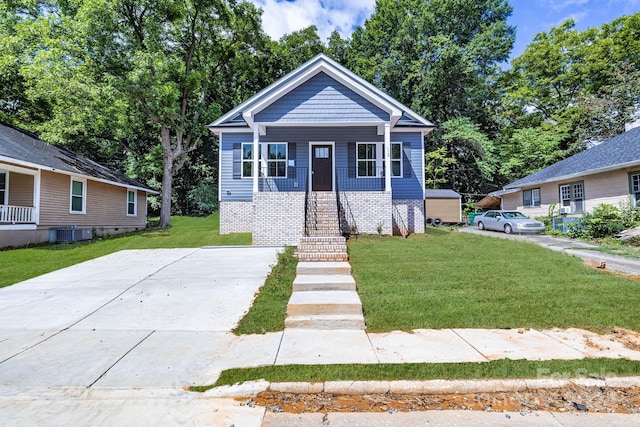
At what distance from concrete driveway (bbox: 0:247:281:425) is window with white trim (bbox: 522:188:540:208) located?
19825 mm

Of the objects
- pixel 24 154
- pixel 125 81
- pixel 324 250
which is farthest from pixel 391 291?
pixel 125 81

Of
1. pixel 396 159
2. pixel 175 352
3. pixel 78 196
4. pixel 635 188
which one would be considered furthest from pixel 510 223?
pixel 78 196

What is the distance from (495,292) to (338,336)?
333 cm

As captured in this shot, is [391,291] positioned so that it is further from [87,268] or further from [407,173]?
[407,173]

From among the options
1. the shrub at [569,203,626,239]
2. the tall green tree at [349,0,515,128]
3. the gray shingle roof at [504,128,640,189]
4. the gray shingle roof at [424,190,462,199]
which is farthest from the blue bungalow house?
the tall green tree at [349,0,515,128]

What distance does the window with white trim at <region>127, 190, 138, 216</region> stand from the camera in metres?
19.4

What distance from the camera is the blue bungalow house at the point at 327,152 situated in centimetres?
1206

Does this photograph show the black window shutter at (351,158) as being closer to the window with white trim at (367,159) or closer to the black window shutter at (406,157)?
the window with white trim at (367,159)

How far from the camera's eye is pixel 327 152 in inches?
559

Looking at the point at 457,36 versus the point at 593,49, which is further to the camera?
the point at 457,36

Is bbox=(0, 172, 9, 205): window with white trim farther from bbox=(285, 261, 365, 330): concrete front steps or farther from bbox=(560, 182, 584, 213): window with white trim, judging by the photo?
bbox=(560, 182, 584, 213): window with white trim

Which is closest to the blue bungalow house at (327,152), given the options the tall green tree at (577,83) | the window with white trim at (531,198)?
the window with white trim at (531,198)

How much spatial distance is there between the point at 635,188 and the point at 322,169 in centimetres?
1414

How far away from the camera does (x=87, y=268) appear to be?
8703 millimetres
